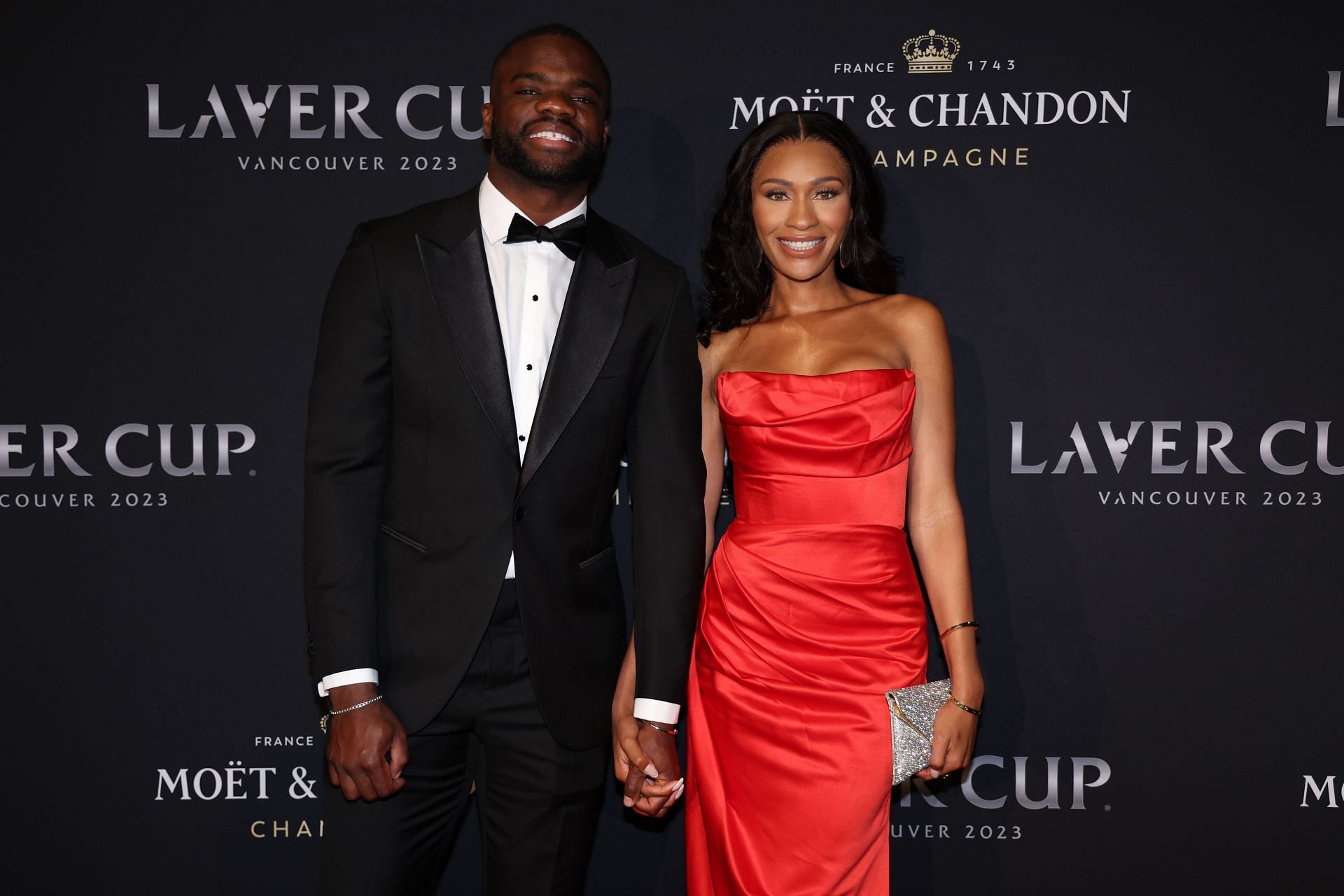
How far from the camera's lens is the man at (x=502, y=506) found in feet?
5.83

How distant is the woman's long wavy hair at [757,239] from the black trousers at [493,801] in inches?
34.6

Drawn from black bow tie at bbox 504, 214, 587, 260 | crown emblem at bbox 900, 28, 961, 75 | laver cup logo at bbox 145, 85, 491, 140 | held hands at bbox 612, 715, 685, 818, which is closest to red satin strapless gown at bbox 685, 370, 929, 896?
held hands at bbox 612, 715, 685, 818

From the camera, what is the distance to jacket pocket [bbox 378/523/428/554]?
6.00 ft

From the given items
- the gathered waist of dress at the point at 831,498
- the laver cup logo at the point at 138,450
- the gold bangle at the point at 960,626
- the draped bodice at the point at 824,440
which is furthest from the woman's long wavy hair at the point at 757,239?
the laver cup logo at the point at 138,450

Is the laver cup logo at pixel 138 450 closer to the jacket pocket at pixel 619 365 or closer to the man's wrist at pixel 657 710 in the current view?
the jacket pocket at pixel 619 365

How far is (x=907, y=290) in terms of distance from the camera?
2654mm

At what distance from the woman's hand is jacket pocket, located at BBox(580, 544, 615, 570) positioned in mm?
716

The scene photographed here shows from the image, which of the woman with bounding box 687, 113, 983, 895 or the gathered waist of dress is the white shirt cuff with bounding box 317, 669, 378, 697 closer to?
the woman with bounding box 687, 113, 983, 895

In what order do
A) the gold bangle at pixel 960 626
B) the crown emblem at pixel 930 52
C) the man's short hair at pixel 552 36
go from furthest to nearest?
the crown emblem at pixel 930 52 → the gold bangle at pixel 960 626 → the man's short hair at pixel 552 36

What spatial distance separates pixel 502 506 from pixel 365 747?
462 millimetres

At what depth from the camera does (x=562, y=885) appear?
6.27ft

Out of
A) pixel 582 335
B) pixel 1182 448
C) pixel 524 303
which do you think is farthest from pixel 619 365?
pixel 1182 448

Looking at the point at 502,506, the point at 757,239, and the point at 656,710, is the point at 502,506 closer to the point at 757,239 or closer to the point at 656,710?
the point at 656,710

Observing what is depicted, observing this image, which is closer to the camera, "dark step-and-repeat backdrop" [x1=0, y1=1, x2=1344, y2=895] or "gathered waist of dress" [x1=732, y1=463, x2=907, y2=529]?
"gathered waist of dress" [x1=732, y1=463, x2=907, y2=529]
